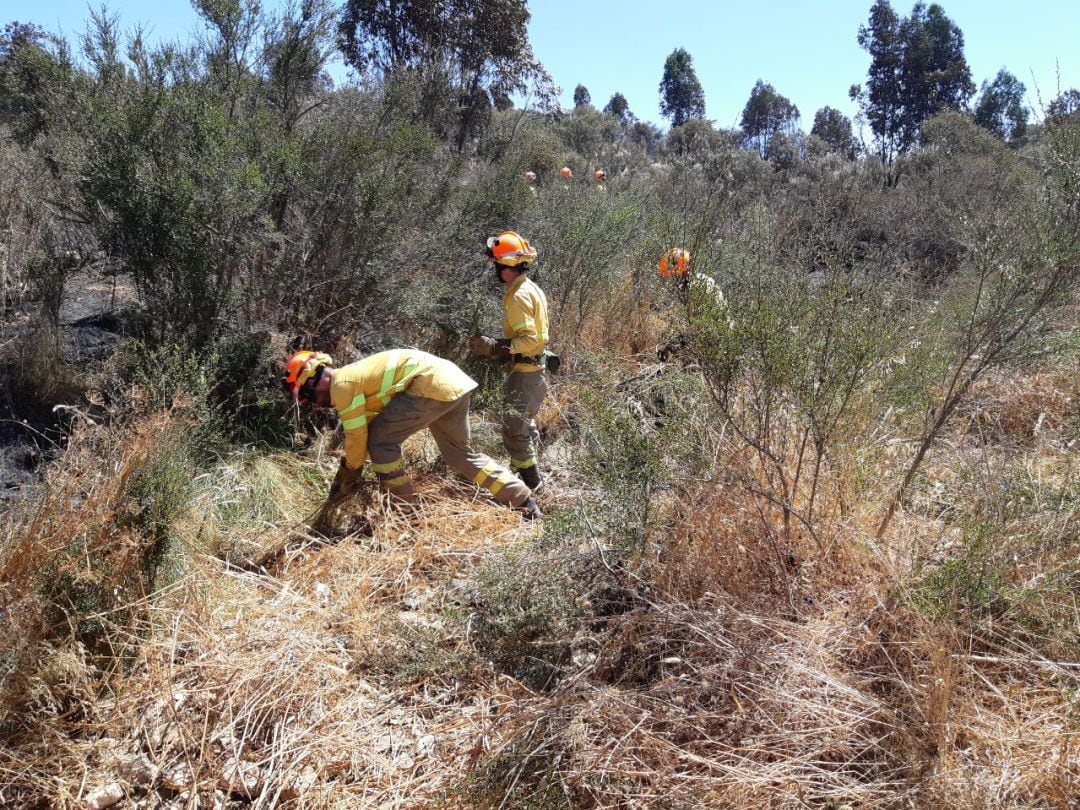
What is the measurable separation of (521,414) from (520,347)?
1.58 feet

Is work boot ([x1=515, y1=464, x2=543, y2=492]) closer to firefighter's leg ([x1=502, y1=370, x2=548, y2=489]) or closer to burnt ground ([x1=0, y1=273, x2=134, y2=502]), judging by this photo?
firefighter's leg ([x1=502, y1=370, x2=548, y2=489])

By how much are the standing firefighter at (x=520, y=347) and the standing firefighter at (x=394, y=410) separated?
493 millimetres

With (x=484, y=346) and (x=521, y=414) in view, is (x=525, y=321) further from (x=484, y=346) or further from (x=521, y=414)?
(x=521, y=414)

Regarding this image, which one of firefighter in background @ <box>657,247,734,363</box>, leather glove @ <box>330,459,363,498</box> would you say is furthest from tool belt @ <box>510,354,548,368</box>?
firefighter in background @ <box>657,247,734,363</box>

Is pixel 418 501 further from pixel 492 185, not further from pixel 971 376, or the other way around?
pixel 492 185

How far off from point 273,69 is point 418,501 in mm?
4273

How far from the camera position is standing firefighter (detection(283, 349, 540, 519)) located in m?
4.21

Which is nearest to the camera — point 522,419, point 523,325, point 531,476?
point 523,325

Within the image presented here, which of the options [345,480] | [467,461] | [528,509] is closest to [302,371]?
[345,480]

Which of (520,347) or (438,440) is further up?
(520,347)

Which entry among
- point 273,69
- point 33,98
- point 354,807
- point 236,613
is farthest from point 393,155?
point 354,807

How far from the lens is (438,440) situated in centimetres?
475

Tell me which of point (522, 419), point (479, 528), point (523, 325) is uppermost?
point (523, 325)

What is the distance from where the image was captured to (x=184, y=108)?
16.2 ft
